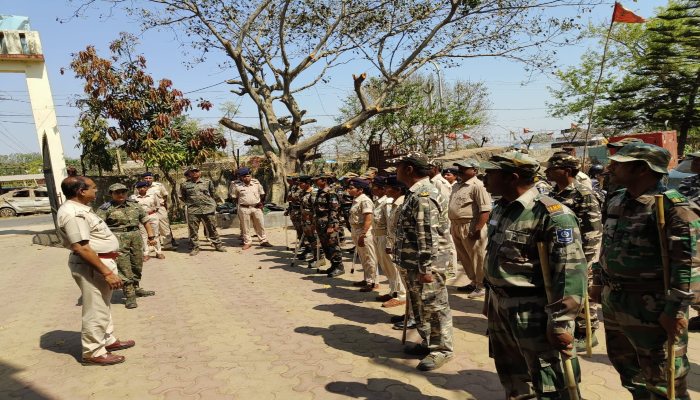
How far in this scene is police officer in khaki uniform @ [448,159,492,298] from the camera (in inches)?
213

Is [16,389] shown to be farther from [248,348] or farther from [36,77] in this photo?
[36,77]

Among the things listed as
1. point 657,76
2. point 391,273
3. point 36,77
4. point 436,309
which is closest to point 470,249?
point 391,273

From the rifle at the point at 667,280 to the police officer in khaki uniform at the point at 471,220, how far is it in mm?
3085

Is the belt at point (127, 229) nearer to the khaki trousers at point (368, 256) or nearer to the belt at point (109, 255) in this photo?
the belt at point (109, 255)

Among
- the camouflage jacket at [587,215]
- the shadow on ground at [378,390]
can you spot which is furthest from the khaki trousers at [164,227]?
the camouflage jacket at [587,215]

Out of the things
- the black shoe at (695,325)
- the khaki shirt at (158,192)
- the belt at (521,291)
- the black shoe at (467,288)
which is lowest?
the black shoe at (695,325)

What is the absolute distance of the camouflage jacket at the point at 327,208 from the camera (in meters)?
7.17

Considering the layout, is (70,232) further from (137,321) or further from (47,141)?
(47,141)

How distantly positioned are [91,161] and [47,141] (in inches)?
121

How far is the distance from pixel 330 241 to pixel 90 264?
389 cm

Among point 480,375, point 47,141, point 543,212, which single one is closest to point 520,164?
point 543,212

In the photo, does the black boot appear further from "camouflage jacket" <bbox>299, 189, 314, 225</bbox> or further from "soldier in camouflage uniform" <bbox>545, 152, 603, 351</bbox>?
"soldier in camouflage uniform" <bbox>545, 152, 603, 351</bbox>

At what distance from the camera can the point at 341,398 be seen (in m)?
3.28

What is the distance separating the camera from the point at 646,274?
7.84ft
